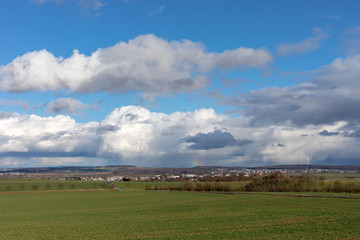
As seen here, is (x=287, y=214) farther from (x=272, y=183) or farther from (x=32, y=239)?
(x=272, y=183)

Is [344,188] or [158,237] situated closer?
[158,237]

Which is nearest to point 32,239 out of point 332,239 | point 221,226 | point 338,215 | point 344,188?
point 221,226

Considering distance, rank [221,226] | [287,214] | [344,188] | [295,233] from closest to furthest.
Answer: [295,233] < [221,226] < [287,214] < [344,188]

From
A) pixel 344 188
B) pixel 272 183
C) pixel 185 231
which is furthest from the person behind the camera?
pixel 272 183

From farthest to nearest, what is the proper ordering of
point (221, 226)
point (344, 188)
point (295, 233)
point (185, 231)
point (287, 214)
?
1. point (344, 188)
2. point (287, 214)
3. point (221, 226)
4. point (185, 231)
5. point (295, 233)

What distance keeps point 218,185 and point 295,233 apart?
101234 mm

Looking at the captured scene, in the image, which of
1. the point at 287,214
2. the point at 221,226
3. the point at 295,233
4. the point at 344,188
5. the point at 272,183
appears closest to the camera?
the point at 295,233

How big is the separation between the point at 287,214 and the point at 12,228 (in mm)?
31372

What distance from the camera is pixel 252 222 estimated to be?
119 ft

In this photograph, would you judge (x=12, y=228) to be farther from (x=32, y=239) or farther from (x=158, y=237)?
(x=158, y=237)

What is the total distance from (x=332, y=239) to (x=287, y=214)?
1647 cm

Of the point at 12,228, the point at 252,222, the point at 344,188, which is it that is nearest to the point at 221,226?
the point at 252,222

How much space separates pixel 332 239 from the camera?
25.8 metres

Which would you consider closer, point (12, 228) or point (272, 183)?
point (12, 228)
